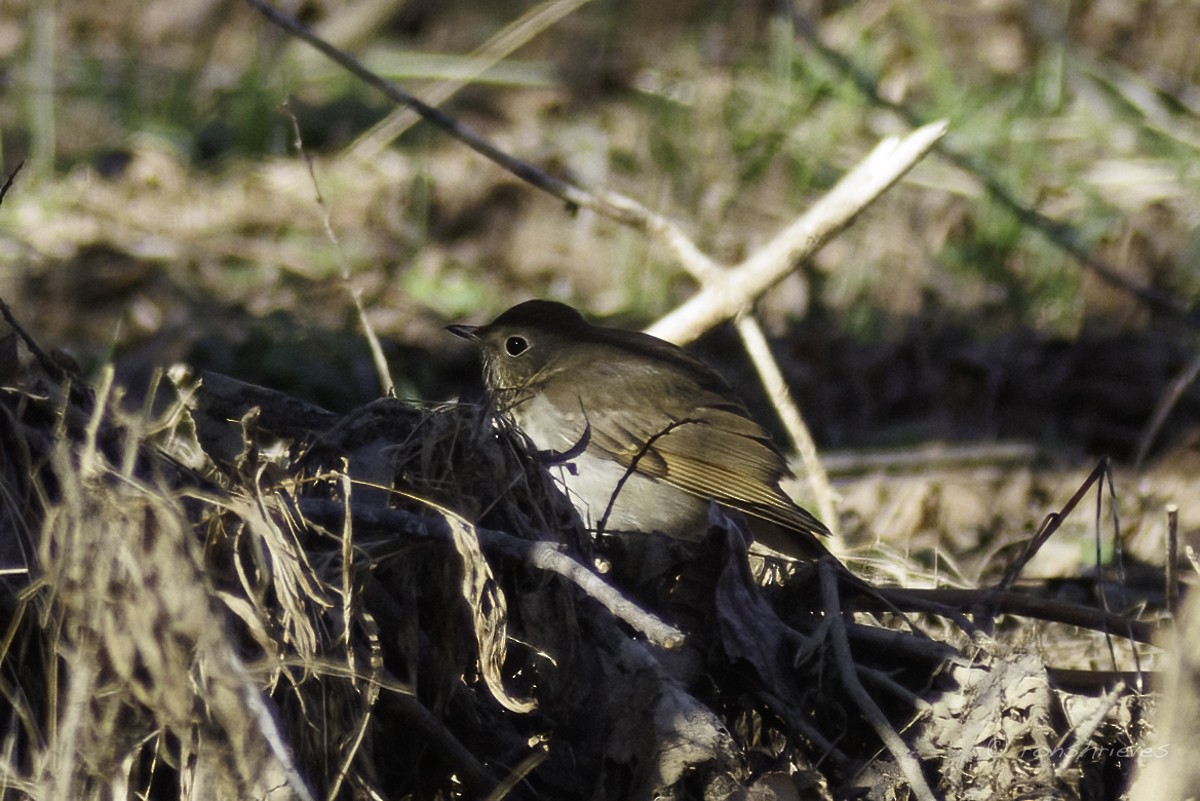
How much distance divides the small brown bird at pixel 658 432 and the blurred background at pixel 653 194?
4.21 feet

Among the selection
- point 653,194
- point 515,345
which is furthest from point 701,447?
point 653,194

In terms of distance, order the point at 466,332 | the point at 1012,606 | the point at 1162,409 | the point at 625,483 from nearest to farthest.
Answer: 1. the point at 1012,606
2. the point at 625,483
3. the point at 466,332
4. the point at 1162,409

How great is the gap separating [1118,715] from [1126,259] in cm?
610

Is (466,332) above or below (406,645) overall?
above

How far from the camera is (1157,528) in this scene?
6.43 metres

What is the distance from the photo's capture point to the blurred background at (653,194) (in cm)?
813

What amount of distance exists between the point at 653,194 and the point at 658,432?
4.38 m

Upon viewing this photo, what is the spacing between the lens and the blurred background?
26.7ft

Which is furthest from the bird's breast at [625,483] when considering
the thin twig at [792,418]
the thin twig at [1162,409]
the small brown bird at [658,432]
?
the thin twig at [1162,409]

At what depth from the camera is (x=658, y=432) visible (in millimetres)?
5309

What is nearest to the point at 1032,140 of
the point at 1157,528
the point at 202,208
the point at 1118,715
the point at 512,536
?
the point at 1157,528

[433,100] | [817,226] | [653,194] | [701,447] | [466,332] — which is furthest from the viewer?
[433,100]

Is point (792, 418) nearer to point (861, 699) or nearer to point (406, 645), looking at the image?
point (861, 699)

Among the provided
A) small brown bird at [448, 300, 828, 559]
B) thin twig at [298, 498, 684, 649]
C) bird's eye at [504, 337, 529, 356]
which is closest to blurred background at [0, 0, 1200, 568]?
small brown bird at [448, 300, 828, 559]
